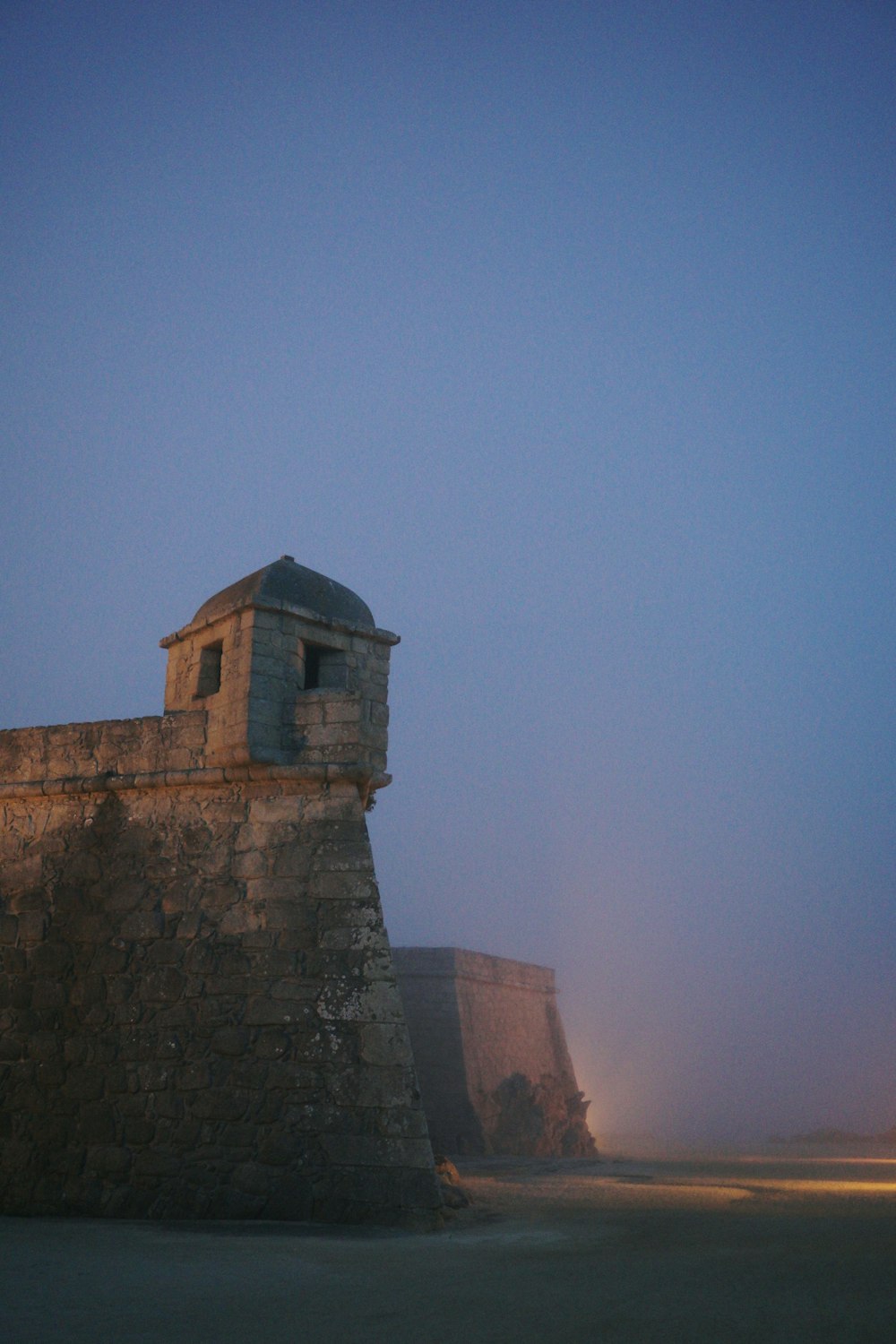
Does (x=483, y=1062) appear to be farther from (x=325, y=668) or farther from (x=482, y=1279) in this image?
(x=482, y=1279)

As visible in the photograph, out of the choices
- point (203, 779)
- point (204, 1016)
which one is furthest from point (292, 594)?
point (204, 1016)

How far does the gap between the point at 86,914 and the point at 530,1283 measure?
17.7 feet

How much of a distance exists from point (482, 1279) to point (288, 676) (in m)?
5.03

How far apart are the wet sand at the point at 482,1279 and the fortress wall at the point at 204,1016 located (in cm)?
46

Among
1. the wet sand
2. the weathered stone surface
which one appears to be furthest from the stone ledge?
the wet sand

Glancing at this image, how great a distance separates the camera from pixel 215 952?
26.7 feet

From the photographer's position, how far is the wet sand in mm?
3820

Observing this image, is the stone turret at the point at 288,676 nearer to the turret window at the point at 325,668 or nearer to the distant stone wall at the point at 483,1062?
the turret window at the point at 325,668

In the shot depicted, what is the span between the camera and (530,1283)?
4.62 m

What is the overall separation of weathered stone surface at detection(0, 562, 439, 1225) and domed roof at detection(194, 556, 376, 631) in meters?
0.06

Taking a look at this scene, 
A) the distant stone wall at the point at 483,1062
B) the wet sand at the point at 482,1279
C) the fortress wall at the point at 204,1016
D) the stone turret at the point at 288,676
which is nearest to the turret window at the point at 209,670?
the stone turret at the point at 288,676

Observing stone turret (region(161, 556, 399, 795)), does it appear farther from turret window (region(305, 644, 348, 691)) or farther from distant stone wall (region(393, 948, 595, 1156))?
distant stone wall (region(393, 948, 595, 1156))

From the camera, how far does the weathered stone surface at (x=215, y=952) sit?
7.35 m

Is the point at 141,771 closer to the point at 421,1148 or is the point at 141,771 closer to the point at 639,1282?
the point at 421,1148
